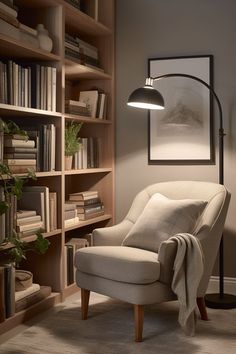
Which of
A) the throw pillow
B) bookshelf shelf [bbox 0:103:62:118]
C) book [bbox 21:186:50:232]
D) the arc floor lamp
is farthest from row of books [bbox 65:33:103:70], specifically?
the throw pillow

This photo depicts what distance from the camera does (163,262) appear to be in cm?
292

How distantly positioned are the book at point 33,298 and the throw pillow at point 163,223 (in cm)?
65

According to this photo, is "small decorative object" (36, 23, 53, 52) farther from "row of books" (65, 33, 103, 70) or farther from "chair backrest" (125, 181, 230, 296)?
"chair backrest" (125, 181, 230, 296)

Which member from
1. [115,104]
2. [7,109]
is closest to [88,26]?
[115,104]

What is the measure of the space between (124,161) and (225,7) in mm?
1479

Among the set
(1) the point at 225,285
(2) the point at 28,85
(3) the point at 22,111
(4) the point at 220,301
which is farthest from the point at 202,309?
(2) the point at 28,85

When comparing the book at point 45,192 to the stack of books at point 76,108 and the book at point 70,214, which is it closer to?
the book at point 70,214

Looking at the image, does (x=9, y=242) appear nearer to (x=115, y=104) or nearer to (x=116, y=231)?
(x=116, y=231)

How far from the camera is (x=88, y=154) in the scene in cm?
416

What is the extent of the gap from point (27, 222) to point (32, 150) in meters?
0.46

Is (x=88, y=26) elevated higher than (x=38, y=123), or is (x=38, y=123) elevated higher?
(x=88, y=26)

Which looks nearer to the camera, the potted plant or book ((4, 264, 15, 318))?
book ((4, 264, 15, 318))

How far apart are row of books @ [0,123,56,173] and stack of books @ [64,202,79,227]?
0.40 metres

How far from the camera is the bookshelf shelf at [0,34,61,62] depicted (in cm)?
296
